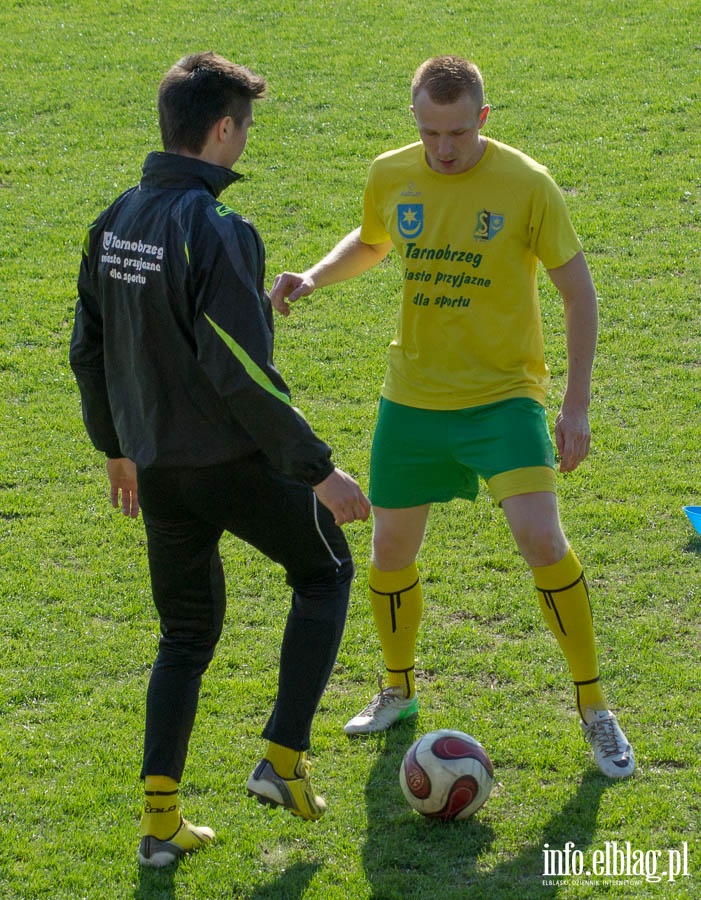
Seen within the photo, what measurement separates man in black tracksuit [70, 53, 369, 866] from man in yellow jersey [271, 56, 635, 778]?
735mm

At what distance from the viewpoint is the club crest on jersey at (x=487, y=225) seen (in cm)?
451

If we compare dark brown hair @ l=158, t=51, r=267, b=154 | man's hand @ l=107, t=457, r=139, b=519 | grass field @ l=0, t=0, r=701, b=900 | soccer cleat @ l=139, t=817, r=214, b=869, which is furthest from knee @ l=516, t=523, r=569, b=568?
dark brown hair @ l=158, t=51, r=267, b=154

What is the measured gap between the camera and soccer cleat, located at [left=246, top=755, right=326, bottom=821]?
4176 millimetres

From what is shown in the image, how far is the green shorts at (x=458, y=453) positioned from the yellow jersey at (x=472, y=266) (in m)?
0.06

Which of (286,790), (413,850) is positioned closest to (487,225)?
(286,790)

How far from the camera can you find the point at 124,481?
4.49m

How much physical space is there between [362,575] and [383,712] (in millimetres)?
1302

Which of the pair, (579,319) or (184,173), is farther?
(579,319)

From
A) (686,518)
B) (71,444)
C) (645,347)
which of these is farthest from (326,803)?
(645,347)

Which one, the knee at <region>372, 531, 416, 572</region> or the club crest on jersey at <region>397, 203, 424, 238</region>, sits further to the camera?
the knee at <region>372, 531, 416, 572</region>

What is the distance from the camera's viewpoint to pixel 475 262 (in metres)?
4.57

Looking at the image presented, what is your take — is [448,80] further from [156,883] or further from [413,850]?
[156,883]

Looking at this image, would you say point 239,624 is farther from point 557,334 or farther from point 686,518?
point 557,334

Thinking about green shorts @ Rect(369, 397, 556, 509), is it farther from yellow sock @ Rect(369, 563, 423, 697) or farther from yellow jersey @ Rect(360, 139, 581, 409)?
yellow sock @ Rect(369, 563, 423, 697)
